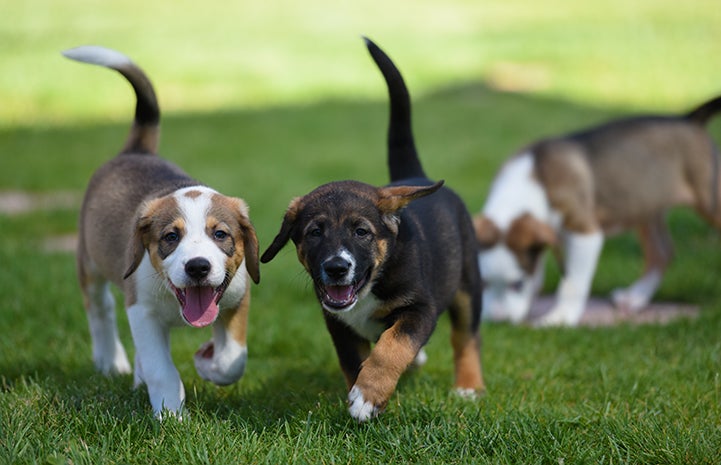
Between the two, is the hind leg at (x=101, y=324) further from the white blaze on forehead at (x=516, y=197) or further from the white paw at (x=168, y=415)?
the white blaze on forehead at (x=516, y=197)

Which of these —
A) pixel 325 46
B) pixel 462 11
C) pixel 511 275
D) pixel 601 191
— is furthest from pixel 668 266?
pixel 462 11

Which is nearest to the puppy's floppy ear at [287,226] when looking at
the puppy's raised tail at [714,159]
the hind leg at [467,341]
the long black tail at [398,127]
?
the long black tail at [398,127]

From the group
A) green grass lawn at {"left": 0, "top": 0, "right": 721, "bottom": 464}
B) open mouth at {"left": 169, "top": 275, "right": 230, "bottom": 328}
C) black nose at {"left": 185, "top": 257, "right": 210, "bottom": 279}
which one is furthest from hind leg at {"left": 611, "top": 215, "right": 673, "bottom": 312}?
black nose at {"left": 185, "top": 257, "right": 210, "bottom": 279}

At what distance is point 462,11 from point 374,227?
2876 centimetres

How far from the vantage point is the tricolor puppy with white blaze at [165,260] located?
13.3ft

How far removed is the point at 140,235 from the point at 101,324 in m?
1.19

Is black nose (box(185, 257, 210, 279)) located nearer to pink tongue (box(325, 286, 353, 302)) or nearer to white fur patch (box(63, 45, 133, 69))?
pink tongue (box(325, 286, 353, 302))

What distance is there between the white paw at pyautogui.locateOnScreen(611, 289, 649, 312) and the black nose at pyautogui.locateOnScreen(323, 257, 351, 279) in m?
4.44

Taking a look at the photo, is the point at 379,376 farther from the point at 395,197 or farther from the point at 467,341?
the point at 467,341

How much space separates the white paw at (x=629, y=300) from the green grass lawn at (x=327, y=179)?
0.30 metres

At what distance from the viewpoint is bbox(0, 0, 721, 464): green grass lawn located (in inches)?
147

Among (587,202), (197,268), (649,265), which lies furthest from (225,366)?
(649,265)

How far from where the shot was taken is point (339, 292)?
153 inches

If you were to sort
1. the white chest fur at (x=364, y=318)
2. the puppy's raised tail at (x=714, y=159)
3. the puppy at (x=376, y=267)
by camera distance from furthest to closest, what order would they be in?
the puppy's raised tail at (x=714, y=159), the white chest fur at (x=364, y=318), the puppy at (x=376, y=267)
